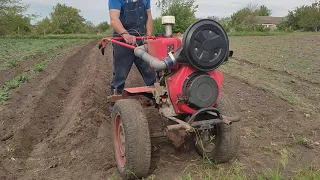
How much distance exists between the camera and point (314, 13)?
195ft

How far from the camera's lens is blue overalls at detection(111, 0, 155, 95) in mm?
5086

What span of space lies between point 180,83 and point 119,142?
3.26 ft

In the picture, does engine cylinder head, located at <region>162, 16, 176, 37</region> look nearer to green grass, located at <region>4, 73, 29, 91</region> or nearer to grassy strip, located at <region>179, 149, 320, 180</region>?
grassy strip, located at <region>179, 149, 320, 180</region>

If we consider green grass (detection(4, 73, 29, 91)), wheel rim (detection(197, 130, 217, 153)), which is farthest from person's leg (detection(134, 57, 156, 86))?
green grass (detection(4, 73, 29, 91))

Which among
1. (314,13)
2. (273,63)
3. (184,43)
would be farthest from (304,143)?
(314,13)

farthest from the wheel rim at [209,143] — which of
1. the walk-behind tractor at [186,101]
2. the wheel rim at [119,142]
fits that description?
the wheel rim at [119,142]

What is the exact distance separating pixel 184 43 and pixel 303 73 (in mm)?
7410

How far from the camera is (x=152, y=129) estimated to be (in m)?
3.98

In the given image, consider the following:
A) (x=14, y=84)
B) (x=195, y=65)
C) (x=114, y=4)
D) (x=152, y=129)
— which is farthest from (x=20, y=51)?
(x=195, y=65)

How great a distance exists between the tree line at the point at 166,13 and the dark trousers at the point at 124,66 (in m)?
3.57

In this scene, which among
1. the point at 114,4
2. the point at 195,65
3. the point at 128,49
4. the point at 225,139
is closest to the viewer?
the point at 195,65

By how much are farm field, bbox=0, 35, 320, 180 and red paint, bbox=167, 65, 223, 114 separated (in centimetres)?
47

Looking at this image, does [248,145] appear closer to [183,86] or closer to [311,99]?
[183,86]

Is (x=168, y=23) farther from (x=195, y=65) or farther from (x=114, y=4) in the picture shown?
(x=114, y=4)
